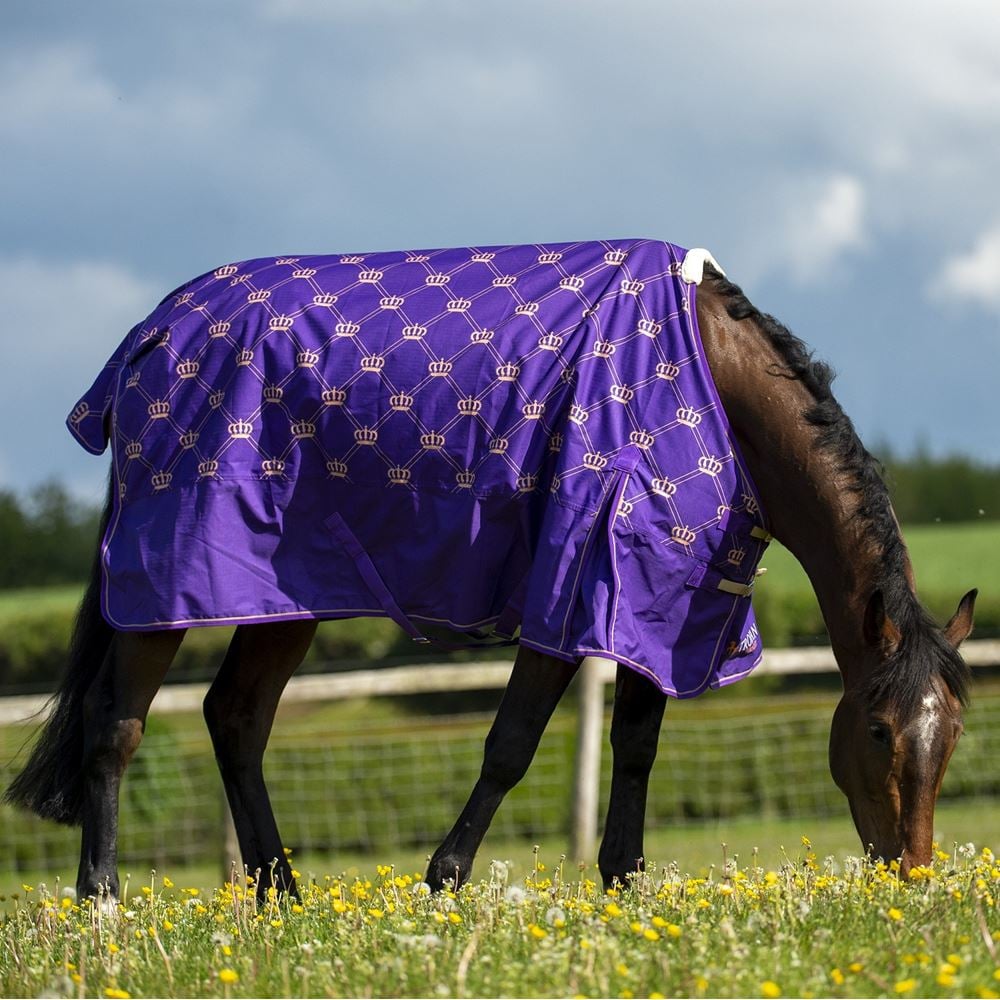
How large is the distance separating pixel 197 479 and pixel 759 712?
976 cm

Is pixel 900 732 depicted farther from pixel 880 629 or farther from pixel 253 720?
pixel 253 720

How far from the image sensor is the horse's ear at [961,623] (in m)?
4.77

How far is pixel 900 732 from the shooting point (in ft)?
14.6

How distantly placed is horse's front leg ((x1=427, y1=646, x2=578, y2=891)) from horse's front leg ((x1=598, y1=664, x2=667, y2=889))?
58cm

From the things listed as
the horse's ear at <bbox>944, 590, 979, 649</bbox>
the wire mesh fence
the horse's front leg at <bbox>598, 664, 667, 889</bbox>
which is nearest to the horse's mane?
the horse's ear at <bbox>944, 590, 979, 649</bbox>

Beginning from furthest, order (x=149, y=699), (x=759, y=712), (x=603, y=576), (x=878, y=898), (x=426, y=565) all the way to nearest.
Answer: (x=759, y=712) < (x=149, y=699) < (x=426, y=565) < (x=603, y=576) < (x=878, y=898)

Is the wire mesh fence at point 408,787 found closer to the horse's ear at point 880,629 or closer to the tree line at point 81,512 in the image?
the tree line at point 81,512

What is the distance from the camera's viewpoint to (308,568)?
487 cm

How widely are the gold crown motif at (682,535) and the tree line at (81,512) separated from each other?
830 mm

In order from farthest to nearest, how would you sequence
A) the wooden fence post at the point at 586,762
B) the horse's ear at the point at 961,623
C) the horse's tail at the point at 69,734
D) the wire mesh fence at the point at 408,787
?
the wire mesh fence at the point at 408,787
the wooden fence post at the point at 586,762
the horse's tail at the point at 69,734
the horse's ear at the point at 961,623

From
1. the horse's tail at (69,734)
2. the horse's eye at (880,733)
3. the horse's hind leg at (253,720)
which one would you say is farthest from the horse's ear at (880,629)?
the horse's tail at (69,734)

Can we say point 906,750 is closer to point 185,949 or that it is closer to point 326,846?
point 185,949

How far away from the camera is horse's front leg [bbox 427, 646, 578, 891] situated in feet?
14.9

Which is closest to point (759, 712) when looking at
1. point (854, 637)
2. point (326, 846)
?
point (326, 846)
